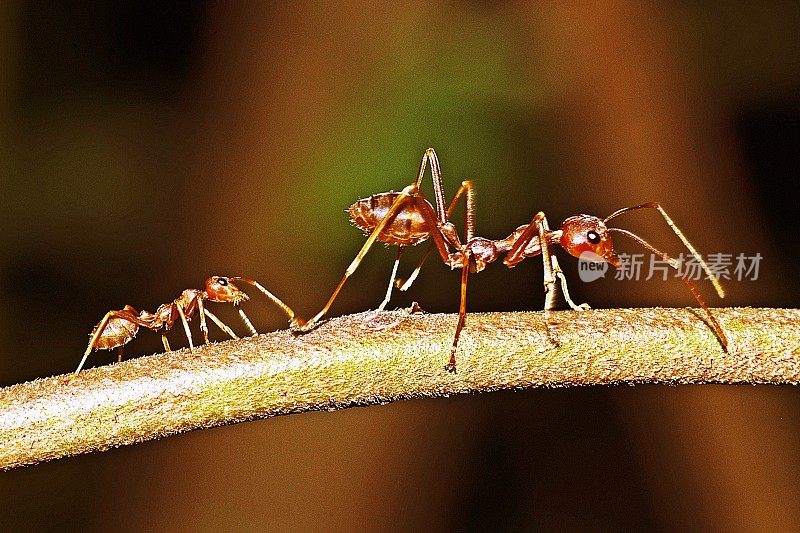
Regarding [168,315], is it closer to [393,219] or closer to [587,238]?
[393,219]

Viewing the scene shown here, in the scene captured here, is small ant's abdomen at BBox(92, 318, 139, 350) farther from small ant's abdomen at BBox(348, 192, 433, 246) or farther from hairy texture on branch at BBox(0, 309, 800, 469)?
hairy texture on branch at BBox(0, 309, 800, 469)

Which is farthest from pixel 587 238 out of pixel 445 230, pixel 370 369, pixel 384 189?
pixel 370 369

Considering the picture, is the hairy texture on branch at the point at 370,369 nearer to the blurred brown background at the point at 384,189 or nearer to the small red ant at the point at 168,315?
the small red ant at the point at 168,315

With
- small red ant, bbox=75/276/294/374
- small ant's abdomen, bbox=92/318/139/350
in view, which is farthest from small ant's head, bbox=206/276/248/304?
small ant's abdomen, bbox=92/318/139/350

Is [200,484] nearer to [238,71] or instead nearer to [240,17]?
[238,71]

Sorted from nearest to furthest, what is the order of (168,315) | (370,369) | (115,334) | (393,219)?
(370,369) → (393,219) → (115,334) → (168,315)

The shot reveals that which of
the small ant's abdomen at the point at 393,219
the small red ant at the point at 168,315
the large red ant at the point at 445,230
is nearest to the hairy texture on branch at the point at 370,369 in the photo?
A: the large red ant at the point at 445,230

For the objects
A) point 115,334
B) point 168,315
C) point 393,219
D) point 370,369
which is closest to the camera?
point 370,369
